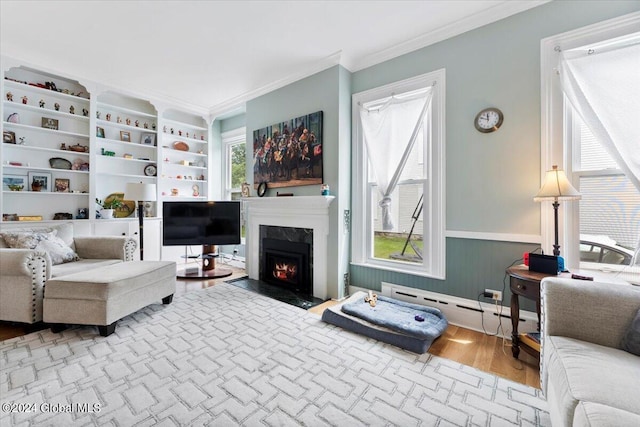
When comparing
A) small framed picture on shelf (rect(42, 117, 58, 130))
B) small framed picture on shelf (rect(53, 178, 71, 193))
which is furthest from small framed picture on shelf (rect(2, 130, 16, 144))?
small framed picture on shelf (rect(53, 178, 71, 193))

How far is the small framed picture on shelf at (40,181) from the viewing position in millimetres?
3510

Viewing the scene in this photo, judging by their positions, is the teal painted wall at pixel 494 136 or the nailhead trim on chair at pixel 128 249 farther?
the nailhead trim on chair at pixel 128 249

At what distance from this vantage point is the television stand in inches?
155

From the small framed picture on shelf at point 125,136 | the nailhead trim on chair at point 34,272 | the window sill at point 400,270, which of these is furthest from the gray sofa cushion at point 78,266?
the window sill at point 400,270

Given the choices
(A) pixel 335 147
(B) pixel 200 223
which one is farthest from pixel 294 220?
(B) pixel 200 223

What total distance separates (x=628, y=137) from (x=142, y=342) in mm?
3733

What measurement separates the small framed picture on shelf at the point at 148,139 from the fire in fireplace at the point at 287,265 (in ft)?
8.37

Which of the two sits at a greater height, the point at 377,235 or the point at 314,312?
the point at 377,235

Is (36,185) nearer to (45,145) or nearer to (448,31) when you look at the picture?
(45,145)

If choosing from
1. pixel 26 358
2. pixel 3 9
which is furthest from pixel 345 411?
pixel 3 9

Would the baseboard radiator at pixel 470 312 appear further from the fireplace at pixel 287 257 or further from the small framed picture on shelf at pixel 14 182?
the small framed picture on shelf at pixel 14 182

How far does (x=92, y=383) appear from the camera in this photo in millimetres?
1651

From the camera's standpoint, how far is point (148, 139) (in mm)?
4480

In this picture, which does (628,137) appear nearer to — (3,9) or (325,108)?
(325,108)
